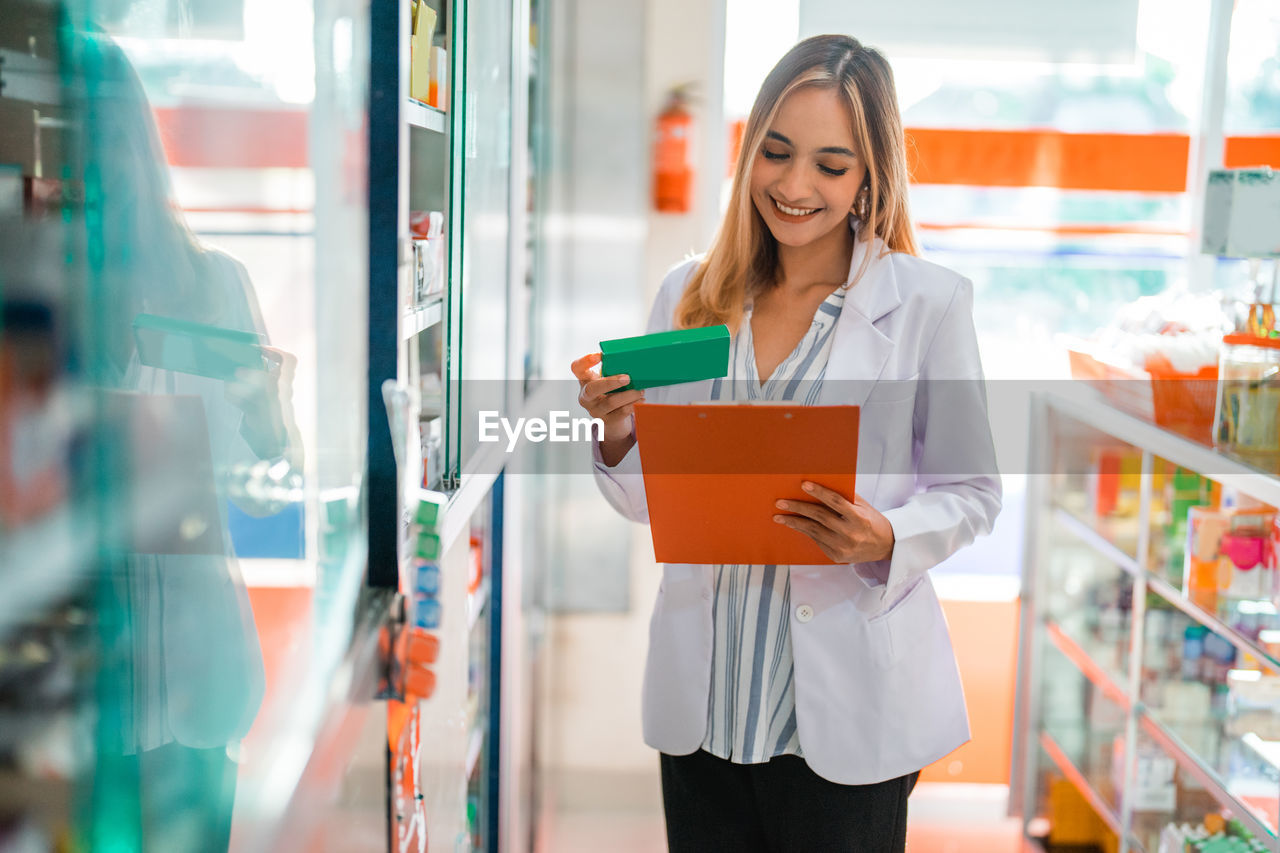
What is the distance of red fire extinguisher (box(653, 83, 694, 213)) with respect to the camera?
353 centimetres

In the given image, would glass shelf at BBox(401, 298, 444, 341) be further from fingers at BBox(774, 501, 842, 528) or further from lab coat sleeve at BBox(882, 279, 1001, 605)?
lab coat sleeve at BBox(882, 279, 1001, 605)

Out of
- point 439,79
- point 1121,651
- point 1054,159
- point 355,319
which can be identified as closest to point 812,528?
point 355,319

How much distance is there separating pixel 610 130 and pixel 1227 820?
274cm

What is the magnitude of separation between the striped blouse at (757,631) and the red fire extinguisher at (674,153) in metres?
1.87

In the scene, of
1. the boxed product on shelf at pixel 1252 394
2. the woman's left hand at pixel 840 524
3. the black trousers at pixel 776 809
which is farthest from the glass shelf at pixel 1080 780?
the woman's left hand at pixel 840 524

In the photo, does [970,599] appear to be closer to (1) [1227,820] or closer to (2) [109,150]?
(1) [1227,820]

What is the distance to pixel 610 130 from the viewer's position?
359 centimetres

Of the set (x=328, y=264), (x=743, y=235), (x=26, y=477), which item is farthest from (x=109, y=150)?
(x=743, y=235)

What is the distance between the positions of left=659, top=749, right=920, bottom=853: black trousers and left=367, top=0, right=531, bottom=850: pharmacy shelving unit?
16.8 inches

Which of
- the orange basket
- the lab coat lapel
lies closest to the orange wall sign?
the orange basket

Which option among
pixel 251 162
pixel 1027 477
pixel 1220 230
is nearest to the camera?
pixel 251 162

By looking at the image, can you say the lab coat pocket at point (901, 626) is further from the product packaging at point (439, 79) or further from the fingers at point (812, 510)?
the product packaging at point (439, 79)

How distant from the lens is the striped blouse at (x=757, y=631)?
5.71 feet

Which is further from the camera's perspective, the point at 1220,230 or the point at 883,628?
the point at 1220,230
